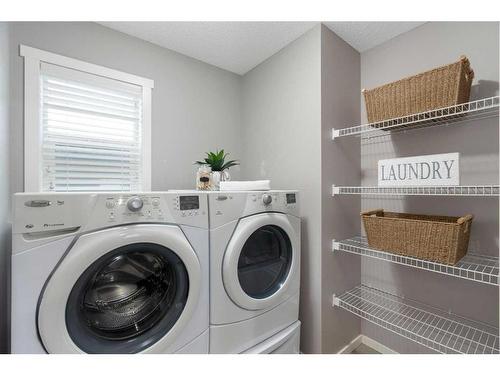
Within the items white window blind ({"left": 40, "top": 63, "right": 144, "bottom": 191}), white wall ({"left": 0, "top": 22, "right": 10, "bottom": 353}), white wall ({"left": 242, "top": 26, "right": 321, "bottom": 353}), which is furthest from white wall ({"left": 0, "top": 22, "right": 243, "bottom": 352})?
white wall ({"left": 242, "top": 26, "right": 321, "bottom": 353})

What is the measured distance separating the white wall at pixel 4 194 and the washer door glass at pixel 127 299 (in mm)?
366

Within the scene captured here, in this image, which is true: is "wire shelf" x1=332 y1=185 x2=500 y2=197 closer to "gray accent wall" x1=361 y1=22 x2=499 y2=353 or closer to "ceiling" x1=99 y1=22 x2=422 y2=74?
"gray accent wall" x1=361 y1=22 x2=499 y2=353

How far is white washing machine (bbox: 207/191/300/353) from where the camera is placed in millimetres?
1060

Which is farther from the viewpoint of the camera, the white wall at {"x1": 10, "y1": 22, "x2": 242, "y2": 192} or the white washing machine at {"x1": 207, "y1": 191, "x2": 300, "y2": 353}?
the white wall at {"x1": 10, "y1": 22, "x2": 242, "y2": 192}

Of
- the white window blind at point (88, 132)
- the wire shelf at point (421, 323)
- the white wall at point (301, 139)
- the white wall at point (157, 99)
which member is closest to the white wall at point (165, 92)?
the white wall at point (157, 99)

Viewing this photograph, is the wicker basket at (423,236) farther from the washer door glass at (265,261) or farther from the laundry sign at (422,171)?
the washer door glass at (265,261)

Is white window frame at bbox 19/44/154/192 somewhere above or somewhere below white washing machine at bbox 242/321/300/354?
above

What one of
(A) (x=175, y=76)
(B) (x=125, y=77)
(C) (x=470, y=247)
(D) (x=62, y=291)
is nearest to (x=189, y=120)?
(A) (x=175, y=76)

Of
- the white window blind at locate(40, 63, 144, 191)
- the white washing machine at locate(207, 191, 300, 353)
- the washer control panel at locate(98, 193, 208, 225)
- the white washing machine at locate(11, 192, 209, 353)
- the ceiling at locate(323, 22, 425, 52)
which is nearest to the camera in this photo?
the white washing machine at locate(11, 192, 209, 353)

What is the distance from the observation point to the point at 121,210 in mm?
833

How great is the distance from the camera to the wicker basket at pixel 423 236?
40.8 inches

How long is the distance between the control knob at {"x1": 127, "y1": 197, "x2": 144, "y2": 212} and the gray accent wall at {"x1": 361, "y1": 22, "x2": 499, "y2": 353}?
144 centimetres

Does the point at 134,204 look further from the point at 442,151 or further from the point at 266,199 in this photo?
the point at 442,151
